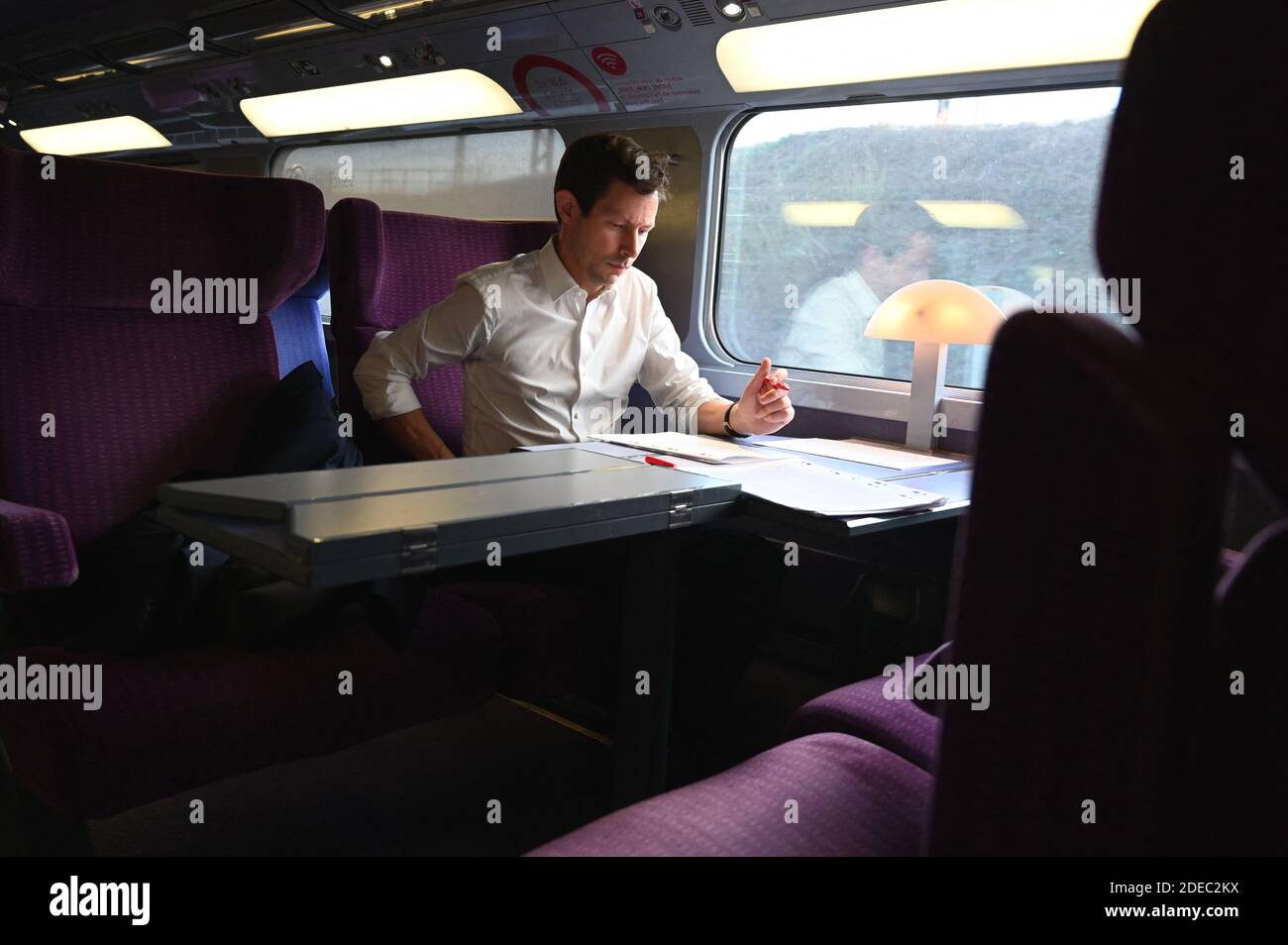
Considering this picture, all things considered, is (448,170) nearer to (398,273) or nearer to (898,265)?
(398,273)

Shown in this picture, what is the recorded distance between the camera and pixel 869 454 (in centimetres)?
242

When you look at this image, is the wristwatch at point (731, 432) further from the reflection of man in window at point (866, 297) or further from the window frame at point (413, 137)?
the window frame at point (413, 137)

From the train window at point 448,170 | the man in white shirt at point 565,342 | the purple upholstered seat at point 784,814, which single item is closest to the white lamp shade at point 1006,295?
the man in white shirt at point 565,342

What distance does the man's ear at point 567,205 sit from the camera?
8.75 feet

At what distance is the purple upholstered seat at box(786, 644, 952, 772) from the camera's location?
51.0 inches

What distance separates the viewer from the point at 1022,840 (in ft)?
1.82

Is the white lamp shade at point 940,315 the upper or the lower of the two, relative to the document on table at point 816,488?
upper

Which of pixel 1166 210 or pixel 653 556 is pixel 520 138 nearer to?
pixel 653 556

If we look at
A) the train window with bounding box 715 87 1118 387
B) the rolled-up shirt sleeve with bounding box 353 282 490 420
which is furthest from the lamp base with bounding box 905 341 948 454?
the rolled-up shirt sleeve with bounding box 353 282 490 420

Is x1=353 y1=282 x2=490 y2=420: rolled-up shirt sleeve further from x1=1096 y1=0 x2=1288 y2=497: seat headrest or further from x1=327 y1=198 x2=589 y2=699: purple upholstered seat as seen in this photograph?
x1=1096 y1=0 x2=1288 y2=497: seat headrest

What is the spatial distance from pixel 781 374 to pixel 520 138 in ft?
7.53

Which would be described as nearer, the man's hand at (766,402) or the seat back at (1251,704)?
the seat back at (1251,704)

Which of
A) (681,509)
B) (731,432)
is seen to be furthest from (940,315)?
(681,509)

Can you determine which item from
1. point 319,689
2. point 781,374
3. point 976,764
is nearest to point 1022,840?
point 976,764
